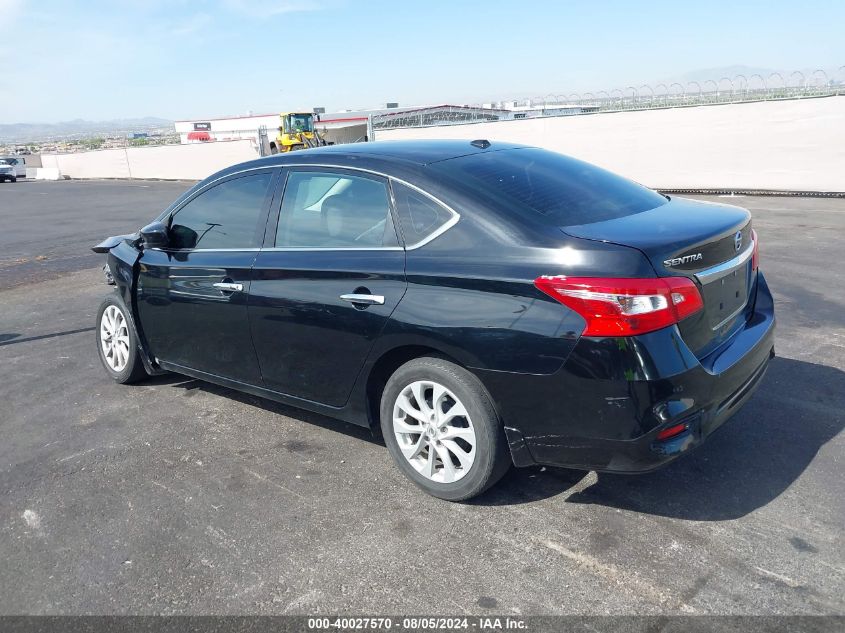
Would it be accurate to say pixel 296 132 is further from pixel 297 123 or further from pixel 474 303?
pixel 474 303

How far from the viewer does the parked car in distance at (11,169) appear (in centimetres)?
4216

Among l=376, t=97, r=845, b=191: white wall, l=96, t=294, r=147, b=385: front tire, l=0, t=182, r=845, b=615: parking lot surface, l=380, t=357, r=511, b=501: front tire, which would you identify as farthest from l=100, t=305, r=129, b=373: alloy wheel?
l=376, t=97, r=845, b=191: white wall

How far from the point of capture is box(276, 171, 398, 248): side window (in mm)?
3633

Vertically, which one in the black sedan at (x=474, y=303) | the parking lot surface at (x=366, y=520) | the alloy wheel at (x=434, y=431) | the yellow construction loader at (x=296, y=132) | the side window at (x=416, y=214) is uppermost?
the yellow construction loader at (x=296, y=132)

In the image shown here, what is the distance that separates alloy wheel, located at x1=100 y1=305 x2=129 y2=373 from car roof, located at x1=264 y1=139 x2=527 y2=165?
1974 mm

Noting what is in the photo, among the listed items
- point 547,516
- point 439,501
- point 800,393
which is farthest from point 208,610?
point 800,393

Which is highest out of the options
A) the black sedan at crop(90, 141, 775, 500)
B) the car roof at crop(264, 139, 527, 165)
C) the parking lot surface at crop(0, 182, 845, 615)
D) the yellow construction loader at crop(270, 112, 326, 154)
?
the yellow construction loader at crop(270, 112, 326, 154)

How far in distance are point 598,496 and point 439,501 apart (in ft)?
2.60

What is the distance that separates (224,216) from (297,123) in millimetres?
32583

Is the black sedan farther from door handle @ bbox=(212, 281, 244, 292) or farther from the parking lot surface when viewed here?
the parking lot surface

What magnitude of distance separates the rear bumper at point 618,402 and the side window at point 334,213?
107 centimetres

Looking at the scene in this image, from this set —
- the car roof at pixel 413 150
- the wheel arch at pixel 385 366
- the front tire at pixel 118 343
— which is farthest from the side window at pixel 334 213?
the front tire at pixel 118 343

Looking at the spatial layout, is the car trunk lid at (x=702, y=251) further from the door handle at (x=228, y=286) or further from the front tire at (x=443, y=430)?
the door handle at (x=228, y=286)

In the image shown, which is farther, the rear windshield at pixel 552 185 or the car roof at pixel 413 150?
the car roof at pixel 413 150
